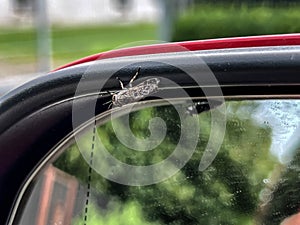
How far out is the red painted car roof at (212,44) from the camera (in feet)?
5.13

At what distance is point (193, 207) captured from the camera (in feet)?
5.23

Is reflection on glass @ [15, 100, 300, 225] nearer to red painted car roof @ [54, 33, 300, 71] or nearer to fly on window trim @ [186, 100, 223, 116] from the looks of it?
fly on window trim @ [186, 100, 223, 116]

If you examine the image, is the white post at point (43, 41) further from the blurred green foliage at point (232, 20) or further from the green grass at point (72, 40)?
the blurred green foliage at point (232, 20)

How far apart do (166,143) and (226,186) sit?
0.17 metres

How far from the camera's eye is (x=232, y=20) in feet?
33.5

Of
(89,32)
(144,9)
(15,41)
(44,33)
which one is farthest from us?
(144,9)

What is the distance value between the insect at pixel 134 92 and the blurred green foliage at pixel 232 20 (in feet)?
24.8

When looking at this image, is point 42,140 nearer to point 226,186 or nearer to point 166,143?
point 166,143

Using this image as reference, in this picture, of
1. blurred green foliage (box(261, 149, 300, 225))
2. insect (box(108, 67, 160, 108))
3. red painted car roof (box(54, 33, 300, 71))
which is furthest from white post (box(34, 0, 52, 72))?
blurred green foliage (box(261, 149, 300, 225))

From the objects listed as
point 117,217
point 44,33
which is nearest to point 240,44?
point 117,217

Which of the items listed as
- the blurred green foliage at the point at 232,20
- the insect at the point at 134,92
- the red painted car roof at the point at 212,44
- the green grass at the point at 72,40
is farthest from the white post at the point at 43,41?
the insect at the point at 134,92

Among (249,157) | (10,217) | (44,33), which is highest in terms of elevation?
(44,33)

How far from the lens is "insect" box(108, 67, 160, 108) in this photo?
5.12ft

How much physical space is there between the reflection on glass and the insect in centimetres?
4
